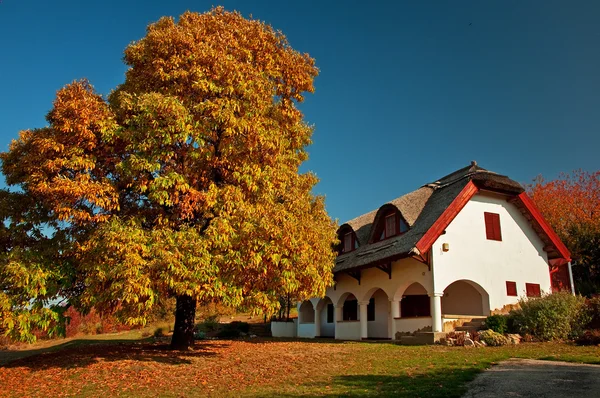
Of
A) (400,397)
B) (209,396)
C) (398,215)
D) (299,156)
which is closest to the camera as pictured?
(400,397)

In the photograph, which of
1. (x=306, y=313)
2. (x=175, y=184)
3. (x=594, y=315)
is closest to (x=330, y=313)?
(x=306, y=313)

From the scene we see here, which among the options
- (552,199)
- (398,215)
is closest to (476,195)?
(398,215)

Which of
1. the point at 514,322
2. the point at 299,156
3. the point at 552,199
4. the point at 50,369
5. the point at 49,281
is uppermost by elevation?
the point at 552,199

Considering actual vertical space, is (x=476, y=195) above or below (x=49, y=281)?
above

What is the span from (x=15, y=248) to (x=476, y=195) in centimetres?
1777

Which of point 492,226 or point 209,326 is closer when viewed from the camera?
point 492,226

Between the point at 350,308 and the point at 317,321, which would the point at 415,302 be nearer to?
the point at 350,308

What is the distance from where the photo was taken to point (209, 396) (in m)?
8.84

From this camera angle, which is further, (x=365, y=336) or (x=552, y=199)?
Answer: (x=552, y=199)

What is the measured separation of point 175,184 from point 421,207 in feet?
42.5

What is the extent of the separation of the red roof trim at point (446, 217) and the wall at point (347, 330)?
777 centimetres

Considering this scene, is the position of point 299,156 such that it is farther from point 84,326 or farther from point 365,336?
point 84,326

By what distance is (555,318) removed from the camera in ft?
48.8

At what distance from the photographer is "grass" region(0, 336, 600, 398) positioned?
354 inches
